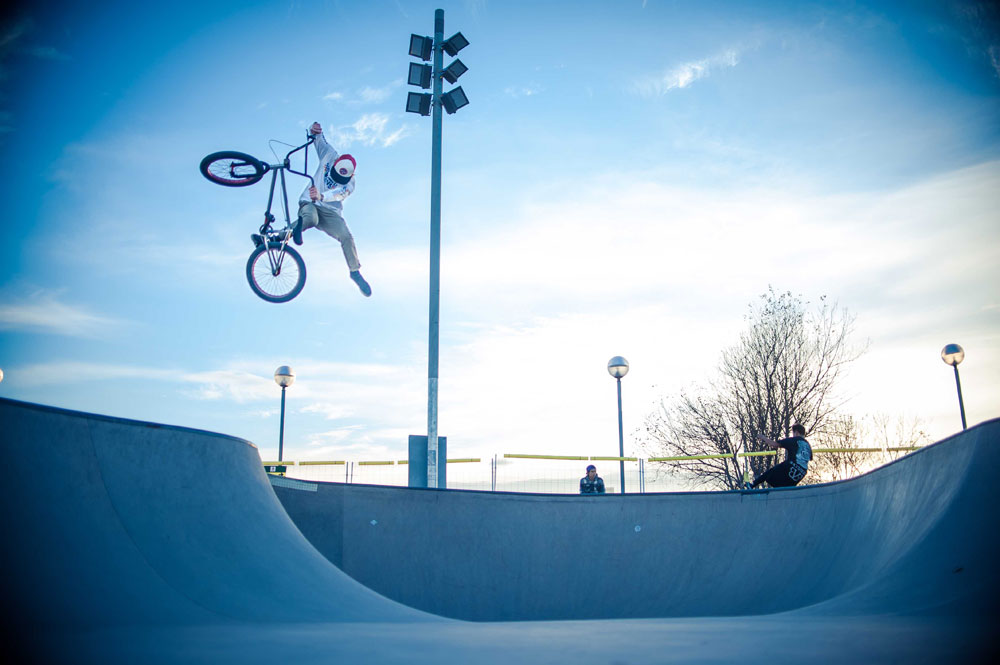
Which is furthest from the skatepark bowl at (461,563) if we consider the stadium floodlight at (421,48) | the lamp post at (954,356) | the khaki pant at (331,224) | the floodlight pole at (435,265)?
the lamp post at (954,356)

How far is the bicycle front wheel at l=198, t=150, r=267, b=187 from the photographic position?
9133 millimetres

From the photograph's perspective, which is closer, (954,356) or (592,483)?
(592,483)

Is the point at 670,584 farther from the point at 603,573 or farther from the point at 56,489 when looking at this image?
the point at 56,489

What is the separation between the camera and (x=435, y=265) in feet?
35.9

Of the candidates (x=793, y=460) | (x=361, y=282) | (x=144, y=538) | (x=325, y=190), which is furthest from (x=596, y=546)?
(x=144, y=538)

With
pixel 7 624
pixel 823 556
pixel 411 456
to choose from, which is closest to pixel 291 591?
pixel 7 624

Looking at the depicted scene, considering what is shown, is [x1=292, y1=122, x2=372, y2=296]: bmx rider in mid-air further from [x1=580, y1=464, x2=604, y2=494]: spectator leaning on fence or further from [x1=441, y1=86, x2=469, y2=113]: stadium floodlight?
[x1=580, y1=464, x2=604, y2=494]: spectator leaning on fence

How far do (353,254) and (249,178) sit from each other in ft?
5.66

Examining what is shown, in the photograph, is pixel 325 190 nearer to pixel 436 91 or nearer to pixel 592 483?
pixel 436 91

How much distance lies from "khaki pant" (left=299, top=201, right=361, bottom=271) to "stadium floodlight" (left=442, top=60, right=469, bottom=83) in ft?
11.0

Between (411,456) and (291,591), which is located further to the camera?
(411,456)

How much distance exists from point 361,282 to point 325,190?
145 centimetres

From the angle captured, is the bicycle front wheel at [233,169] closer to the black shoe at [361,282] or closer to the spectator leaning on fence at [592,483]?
the black shoe at [361,282]

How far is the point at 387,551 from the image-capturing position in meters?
9.63
